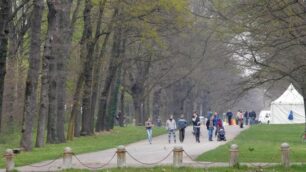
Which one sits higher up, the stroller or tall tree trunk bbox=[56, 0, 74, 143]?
tall tree trunk bbox=[56, 0, 74, 143]

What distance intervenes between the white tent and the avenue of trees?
31.7ft

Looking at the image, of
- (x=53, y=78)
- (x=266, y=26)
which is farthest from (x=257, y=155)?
(x=53, y=78)

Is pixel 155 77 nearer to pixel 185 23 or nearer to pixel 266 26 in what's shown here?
pixel 185 23

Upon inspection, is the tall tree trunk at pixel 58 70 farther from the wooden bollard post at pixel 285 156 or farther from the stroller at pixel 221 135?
the wooden bollard post at pixel 285 156

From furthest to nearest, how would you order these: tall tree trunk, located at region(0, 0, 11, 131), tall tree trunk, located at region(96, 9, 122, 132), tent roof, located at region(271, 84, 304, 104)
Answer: tent roof, located at region(271, 84, 304, 104) < tall tree trunk, located at region(96, 9, 122, 132) < tall tree trunk, located at region(0, 0, 11, 131)

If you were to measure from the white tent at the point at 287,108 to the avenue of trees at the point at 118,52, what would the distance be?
9674 mm

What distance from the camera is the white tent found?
7339cm

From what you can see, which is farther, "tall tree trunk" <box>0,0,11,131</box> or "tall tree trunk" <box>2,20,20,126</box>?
"tall tree trunk" <box>2,20,20,126</box>

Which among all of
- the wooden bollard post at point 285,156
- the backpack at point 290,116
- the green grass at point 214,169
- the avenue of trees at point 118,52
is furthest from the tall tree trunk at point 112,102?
the wooden bollard post at point 285,156

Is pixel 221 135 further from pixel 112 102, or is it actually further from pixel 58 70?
pixel 112 102

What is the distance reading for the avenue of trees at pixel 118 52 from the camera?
26.7m

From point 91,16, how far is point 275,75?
1732cm

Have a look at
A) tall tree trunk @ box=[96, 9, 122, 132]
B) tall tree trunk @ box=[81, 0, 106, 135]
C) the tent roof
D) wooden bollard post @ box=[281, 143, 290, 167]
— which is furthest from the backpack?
wooden bollard post @ box=[281, 143, 290, 167]

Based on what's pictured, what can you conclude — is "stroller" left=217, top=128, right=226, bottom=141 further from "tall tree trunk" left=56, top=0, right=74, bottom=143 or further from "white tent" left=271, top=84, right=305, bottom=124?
"white tent" left=271, top=84, right=305, bottom=124
